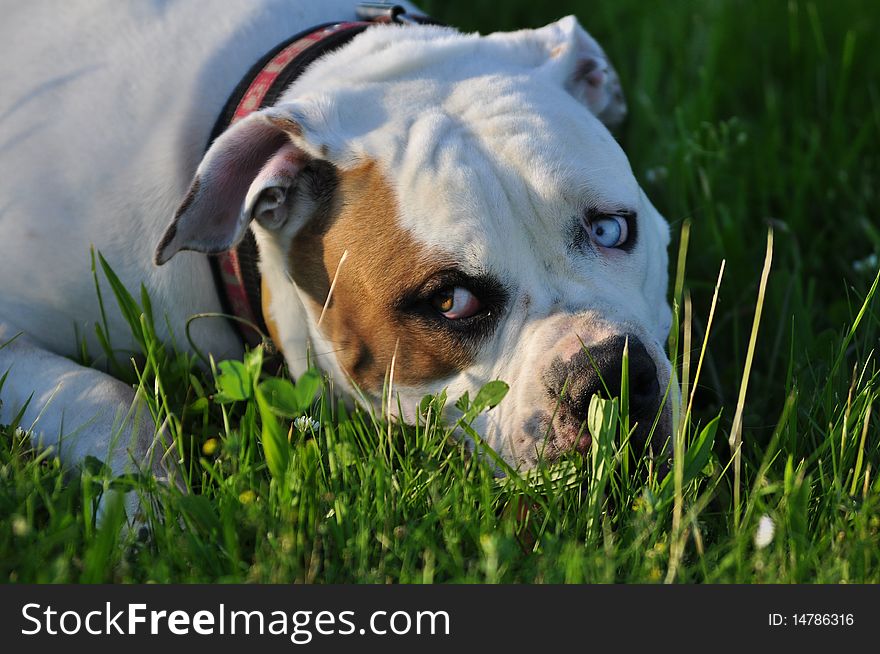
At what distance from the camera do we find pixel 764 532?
2.29 metres

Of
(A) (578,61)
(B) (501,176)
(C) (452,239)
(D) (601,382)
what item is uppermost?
(A) (578,61)

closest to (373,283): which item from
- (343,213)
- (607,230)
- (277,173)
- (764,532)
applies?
(343,213)

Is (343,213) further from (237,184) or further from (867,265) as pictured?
(867,265)

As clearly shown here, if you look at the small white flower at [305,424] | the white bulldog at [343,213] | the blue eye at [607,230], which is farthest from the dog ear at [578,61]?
the small white flower at [305,424]

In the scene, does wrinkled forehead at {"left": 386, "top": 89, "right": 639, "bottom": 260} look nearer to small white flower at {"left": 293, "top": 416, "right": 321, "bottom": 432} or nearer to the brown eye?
the brown eye

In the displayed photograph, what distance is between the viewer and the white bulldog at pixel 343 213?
2.58m

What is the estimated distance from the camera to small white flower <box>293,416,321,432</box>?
2.63 metres

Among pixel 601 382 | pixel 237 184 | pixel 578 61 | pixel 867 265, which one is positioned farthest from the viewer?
pixel 867 265

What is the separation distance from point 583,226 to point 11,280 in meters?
1.60

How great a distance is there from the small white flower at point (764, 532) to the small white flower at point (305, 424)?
104 cm

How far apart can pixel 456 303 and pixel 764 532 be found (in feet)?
2.82

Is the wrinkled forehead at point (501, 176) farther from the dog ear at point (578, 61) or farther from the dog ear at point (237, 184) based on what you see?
the dog ear at point (578, 61)

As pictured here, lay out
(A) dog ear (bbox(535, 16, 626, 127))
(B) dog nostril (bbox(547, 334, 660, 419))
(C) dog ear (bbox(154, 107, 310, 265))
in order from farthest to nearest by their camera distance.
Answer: (A) dog ear (bbox(535, 16, 626, 127)) → (C) dog ear (bbox(154, 107, 310, 265)) → (B) dog nostril (bbox(547, 334, 660, 419))

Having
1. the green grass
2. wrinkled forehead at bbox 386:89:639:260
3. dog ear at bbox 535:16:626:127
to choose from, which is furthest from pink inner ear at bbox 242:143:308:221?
dog ear at bbox 535:16:626:127
